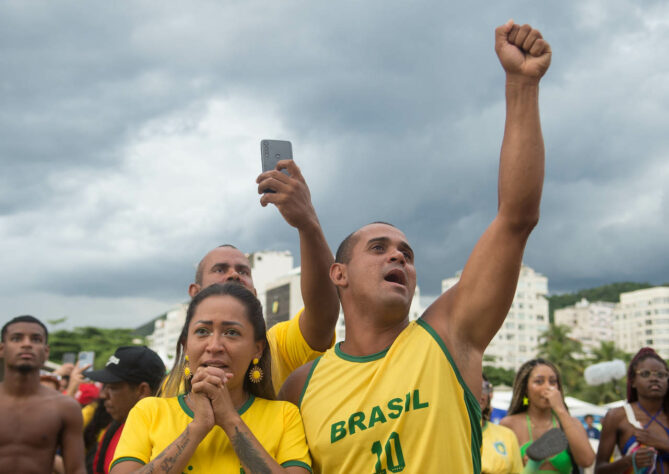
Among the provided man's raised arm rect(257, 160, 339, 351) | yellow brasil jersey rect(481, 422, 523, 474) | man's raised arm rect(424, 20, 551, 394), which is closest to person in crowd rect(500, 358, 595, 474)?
yellow brasil jersey rect(481, 422, 523, 474)

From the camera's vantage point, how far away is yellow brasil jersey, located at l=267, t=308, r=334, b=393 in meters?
4.17

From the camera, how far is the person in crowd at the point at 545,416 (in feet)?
21.0

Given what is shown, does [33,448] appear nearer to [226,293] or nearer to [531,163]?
[226,293]

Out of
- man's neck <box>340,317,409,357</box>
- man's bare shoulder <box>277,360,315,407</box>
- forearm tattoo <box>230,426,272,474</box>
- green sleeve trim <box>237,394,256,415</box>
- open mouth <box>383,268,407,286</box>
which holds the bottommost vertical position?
forearm tattoo <box>230,426,272,474</box>

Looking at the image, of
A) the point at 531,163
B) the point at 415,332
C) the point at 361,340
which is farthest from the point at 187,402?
the point at 531,163

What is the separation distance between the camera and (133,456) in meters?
2.80

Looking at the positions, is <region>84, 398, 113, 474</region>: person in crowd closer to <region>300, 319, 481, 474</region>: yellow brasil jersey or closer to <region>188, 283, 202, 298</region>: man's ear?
<region>188, 283, 202, 298</region>: man's ear

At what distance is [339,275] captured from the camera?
11.6 ft

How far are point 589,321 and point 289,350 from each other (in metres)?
177

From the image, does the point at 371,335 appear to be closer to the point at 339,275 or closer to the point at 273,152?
the point at 339,275

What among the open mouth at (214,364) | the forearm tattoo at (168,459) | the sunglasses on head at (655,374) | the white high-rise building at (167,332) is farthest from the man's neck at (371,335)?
the white high-rise building at (167,332)

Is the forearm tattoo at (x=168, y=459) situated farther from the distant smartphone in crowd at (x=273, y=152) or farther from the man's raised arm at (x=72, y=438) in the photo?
the man's raised arm at (x=72, y=438)

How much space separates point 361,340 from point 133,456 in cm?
118

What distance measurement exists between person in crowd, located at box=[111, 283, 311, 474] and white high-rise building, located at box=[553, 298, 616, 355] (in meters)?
168
